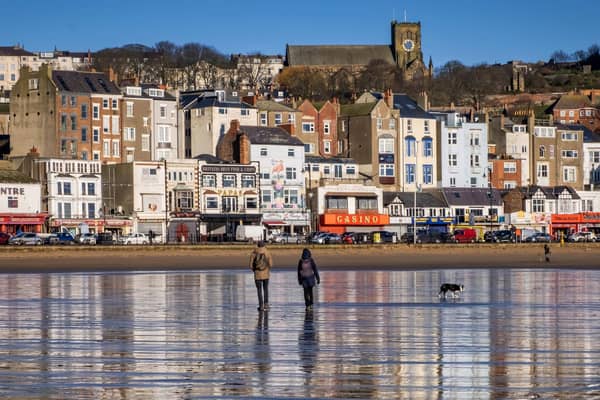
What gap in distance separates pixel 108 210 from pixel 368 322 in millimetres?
67568

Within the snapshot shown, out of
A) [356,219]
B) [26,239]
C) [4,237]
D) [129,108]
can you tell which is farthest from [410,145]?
[26,239]

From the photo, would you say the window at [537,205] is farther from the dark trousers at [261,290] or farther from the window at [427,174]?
the dark trousers at [261,290]

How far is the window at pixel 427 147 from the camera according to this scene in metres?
107

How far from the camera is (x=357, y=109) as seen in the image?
352ft

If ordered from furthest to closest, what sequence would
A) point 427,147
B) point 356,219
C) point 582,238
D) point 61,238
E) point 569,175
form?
point 569,175 → point 427,147 → point 356,219 → point 582,238 → point 61,238

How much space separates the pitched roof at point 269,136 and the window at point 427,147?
1354 centimetres

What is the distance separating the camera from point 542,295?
3194 centimetres

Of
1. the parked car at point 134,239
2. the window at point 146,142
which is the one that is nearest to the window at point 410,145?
the window at point 146,142

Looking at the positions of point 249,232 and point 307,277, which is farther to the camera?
point 249,232

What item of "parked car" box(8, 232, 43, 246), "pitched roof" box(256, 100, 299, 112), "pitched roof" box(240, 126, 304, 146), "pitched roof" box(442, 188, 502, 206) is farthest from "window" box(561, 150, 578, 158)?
"parked car" box(8, 232, 43, 246)

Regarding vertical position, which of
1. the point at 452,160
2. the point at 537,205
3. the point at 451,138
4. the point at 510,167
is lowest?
the point at 537,205

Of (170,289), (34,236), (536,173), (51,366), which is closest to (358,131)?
(536,173)

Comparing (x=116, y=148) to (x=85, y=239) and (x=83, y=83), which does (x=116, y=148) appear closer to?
(x=83, y=83)

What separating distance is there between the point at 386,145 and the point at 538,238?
1729cm
